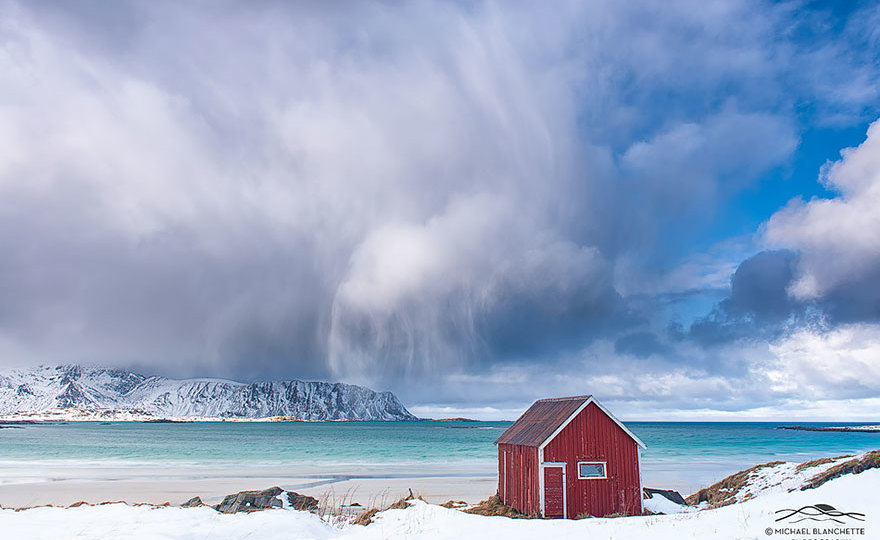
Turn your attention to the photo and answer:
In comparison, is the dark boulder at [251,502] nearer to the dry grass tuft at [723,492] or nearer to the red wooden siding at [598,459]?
the red wooden siding at [598,459]

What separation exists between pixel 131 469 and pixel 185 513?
43.6 metres

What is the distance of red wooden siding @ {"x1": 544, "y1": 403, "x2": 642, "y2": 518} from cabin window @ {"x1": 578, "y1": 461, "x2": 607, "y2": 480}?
5.9 inches

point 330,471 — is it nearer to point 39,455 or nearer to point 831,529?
point 39,455

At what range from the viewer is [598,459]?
27000 millimetres

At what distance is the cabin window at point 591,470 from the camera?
87.7 ft

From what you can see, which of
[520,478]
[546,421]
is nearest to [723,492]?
[546,421]

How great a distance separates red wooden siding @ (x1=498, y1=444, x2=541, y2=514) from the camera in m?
26.7

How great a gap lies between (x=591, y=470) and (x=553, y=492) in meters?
2.23

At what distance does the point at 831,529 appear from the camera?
1447 centimetres

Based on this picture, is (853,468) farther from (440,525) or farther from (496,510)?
(440,525)

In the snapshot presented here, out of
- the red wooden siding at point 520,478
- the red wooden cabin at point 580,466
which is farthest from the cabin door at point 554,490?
the red wooden siding at point 520,478

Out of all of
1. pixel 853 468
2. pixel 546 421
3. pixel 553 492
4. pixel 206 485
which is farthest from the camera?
pixel 206 485

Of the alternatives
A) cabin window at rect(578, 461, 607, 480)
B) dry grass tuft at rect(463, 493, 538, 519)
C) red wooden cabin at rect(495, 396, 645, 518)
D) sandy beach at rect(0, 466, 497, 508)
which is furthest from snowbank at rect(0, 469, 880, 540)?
sandy beach at rect(0, 466, 497, 508)

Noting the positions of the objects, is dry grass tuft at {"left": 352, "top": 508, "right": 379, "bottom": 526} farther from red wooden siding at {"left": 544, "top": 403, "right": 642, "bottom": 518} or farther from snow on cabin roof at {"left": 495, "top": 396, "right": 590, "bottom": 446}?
red wooden siding at {"left": 544, "top": 403, "right": 642, "bottom": 518}
